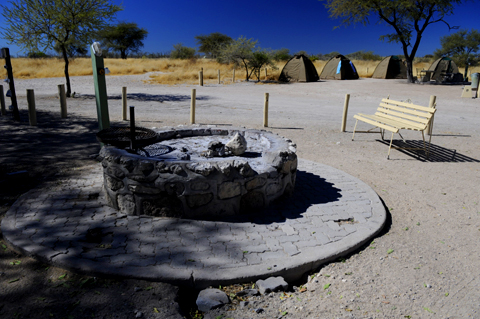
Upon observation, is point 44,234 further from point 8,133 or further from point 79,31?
point 79,31

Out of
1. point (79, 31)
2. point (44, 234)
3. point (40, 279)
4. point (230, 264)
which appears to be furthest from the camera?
point (79, 31)

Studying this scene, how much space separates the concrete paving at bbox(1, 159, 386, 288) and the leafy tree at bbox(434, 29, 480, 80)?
148 feet

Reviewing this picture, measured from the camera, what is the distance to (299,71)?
Answer: 89.1ft

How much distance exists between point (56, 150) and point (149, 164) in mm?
4208

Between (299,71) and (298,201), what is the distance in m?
24.0

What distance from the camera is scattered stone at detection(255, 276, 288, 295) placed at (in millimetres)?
2961

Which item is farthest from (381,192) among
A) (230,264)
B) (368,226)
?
(230,264)

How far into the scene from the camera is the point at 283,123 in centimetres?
1065

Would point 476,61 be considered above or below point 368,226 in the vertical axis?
above

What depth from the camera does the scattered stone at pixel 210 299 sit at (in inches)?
109

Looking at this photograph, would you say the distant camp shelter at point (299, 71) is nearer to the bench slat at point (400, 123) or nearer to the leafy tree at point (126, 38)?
the bench slat at point (400, 123)

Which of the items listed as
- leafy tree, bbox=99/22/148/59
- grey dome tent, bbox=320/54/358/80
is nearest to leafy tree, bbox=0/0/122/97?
grey dome tent, bbox=320/54/358/80

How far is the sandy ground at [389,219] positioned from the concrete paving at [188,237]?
170 mm

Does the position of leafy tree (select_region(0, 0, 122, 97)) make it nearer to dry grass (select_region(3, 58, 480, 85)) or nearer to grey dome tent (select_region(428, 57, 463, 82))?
dry grass (select_region(3, 58, 480, 85))
